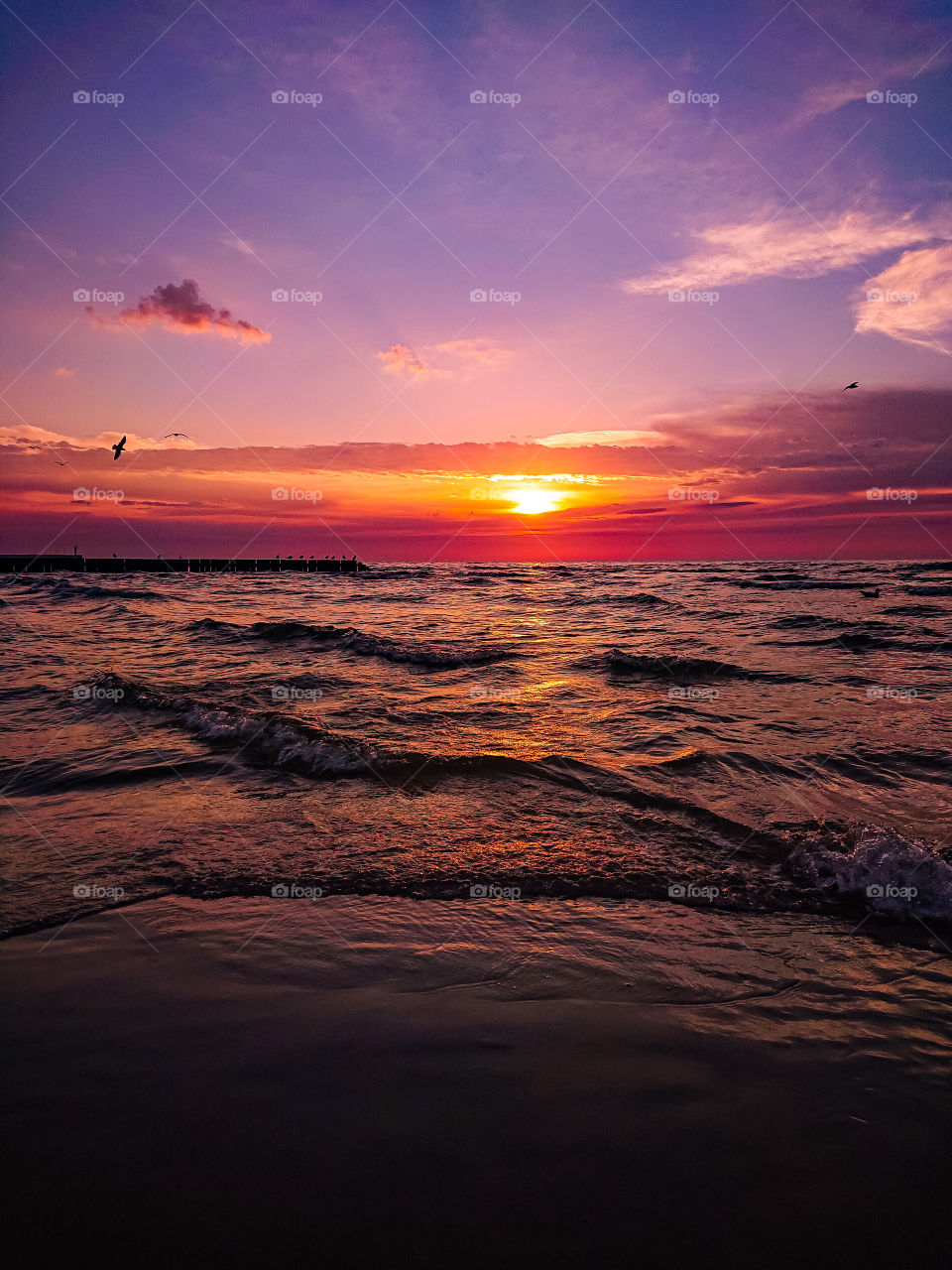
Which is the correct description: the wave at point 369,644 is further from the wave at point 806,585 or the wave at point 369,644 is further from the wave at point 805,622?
the wave at point 806,585

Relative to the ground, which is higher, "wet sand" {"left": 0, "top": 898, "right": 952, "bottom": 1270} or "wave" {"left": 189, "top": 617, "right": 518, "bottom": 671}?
"wave" {"left": 189, "top": 617, "right": 518, "bottom": 671}

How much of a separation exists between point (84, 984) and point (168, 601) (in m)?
31.6

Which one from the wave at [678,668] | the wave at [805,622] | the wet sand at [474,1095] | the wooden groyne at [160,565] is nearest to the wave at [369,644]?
the wave at [678,668]

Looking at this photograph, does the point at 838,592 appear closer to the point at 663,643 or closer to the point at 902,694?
the point at 663,643

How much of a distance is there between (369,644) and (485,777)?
1058cm

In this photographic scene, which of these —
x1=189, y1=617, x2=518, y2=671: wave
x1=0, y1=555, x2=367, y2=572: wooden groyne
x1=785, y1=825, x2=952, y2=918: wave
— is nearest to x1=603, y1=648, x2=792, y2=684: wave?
x1=189, y1=617, x2=518, y2=671: wave

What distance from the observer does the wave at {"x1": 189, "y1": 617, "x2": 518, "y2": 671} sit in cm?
1510

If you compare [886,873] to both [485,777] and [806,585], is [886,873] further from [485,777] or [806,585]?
[806,585]

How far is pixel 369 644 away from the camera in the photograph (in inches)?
678

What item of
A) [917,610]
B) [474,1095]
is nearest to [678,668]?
[474,1095]

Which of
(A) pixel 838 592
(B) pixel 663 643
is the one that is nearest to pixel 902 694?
(B) pixel 663 643

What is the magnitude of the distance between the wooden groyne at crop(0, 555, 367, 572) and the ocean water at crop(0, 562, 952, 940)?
220 feet

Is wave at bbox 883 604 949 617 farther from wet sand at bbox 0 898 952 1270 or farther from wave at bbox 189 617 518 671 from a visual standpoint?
wet sand at bbox 0 898 952 1270

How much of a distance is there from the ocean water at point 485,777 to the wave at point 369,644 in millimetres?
175
